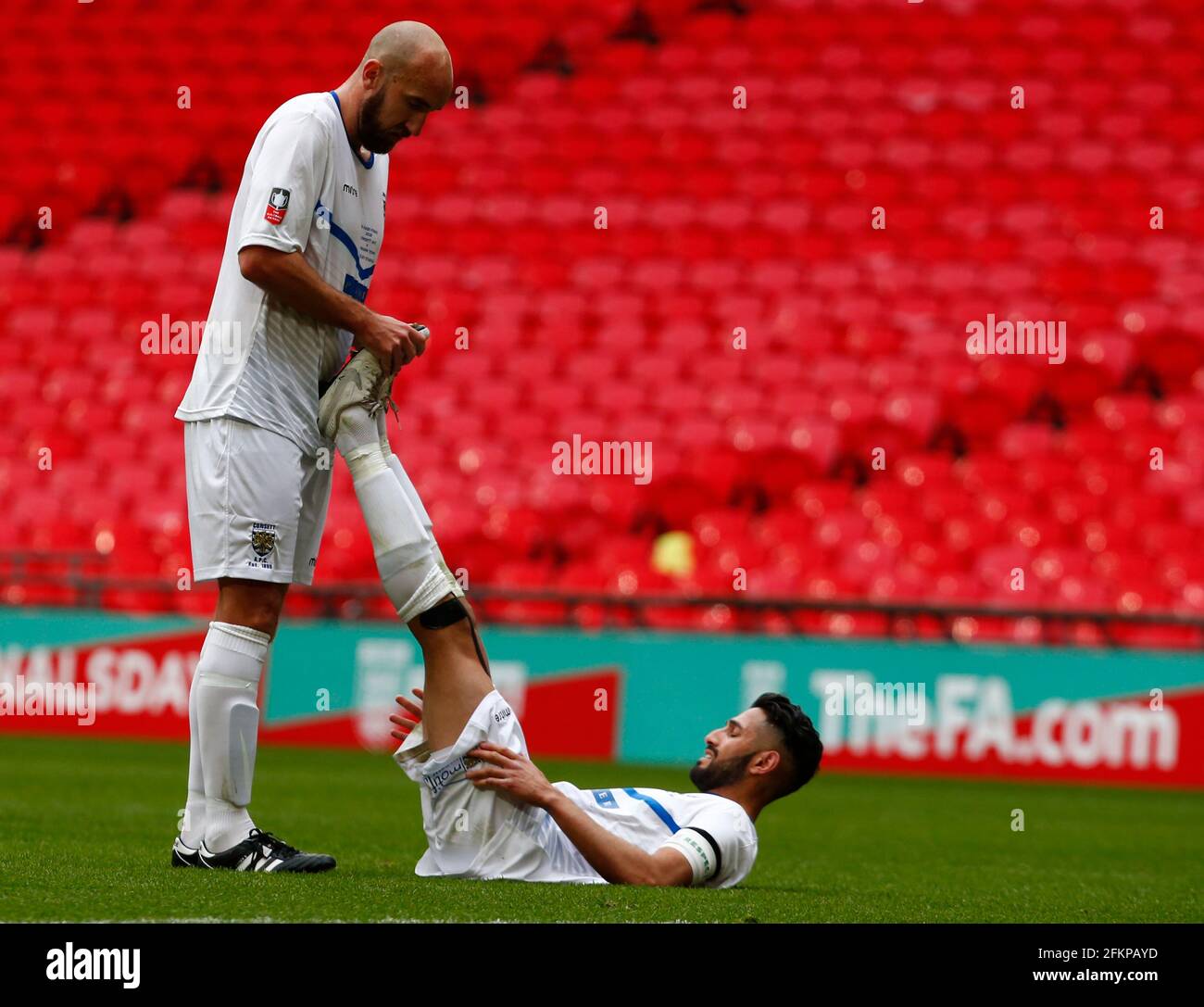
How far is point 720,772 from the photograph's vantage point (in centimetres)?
448

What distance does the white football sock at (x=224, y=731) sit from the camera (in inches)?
166

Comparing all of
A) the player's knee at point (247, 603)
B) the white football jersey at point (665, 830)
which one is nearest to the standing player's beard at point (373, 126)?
the player's knee at point (247, 603)

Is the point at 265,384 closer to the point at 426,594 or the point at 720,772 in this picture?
the point at 426,594

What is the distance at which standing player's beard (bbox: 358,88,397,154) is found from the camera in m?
4.26

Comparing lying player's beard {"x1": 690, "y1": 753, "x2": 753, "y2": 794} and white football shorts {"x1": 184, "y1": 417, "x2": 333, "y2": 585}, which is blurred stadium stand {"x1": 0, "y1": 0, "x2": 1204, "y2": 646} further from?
white football shorts {"x1": 184, "y1": 417, "x2": 333, "y2": 585}

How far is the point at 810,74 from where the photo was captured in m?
16.9

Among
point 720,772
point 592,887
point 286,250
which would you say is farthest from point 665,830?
point 286,250

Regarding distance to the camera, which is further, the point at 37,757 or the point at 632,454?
the point at 632,454

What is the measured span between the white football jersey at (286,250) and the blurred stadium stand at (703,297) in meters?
6.27

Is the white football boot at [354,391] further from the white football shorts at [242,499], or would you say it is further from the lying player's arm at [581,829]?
the lying player's arm at [581,829]

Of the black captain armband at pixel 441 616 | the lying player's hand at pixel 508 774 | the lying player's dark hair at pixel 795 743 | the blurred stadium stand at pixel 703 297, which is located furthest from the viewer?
the blurred stadium stand at pixel 703 297
